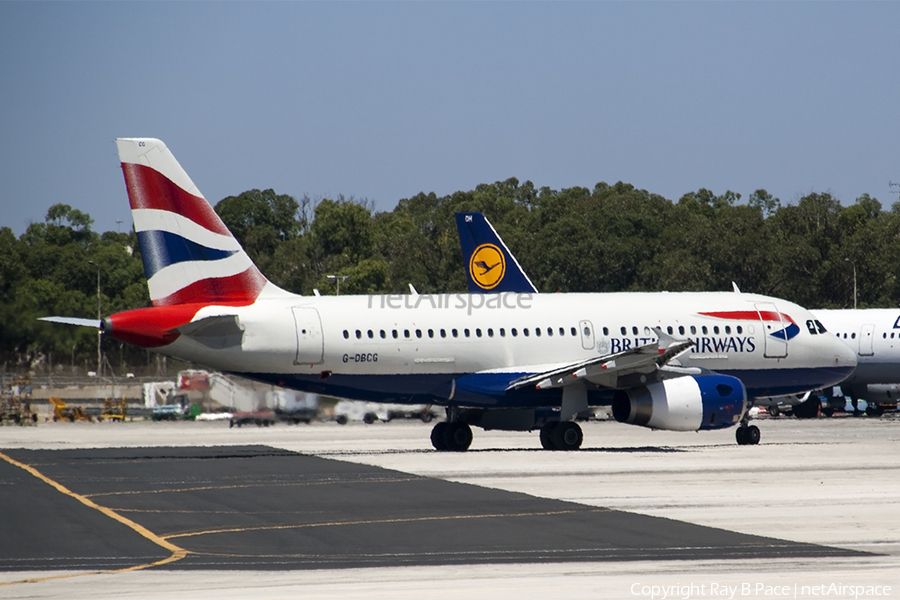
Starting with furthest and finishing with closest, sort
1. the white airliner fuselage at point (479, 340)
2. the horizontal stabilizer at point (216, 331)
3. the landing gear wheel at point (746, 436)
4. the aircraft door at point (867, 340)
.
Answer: the aircraft door at point (867, 340) < the landing gear wheel at point (746, 436) < the white airliner fuselage at point (479, 340) < the horizontal stabilizer at point (216, 331)

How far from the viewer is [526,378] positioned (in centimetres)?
3409

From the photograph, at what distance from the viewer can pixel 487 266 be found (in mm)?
53344

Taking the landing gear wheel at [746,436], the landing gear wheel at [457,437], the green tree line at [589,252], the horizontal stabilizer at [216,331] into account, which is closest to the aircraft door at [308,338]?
the horizontal stabilizer at [216,331]

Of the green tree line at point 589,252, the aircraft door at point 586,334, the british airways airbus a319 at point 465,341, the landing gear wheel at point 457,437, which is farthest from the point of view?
the green tree line at point 589,252

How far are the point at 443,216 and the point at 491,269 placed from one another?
81358mm

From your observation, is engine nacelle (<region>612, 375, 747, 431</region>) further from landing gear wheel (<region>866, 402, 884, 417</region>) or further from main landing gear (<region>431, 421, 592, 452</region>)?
landing gear wheel (<region>866, 402, 884, 417</region>)

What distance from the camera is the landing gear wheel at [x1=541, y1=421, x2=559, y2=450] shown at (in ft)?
112

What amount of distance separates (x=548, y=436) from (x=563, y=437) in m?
0.42

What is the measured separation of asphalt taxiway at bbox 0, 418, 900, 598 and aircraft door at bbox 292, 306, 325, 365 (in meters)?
2.50

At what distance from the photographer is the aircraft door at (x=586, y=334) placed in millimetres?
35438

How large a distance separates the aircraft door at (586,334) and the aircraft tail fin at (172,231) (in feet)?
30.6

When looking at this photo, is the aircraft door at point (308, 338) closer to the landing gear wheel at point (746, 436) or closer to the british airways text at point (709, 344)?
the british airways text at point (709, 344)

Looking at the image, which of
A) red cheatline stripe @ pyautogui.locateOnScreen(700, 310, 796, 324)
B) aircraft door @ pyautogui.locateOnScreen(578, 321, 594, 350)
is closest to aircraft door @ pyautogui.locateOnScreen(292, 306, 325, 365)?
Result: aircraft door @ pyautogui.locateOnScreen(578, 321, 594, 350)

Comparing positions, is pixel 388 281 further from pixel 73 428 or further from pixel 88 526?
pixel 88 526
